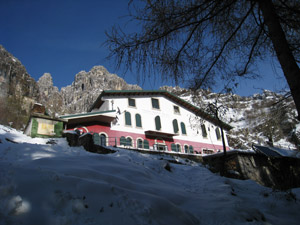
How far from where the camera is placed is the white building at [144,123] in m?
17.8

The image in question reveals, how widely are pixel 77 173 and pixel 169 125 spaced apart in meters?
19.6

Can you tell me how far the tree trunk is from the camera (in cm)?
269

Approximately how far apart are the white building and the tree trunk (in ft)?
45.5

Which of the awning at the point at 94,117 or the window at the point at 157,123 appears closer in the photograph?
the awning at the point at 94,117

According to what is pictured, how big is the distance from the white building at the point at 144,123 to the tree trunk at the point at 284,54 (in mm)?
13873

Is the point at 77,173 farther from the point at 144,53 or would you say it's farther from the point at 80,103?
the point at 80,103

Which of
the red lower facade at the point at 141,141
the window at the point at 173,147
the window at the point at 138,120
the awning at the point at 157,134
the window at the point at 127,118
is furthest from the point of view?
the window at the point at 173,147

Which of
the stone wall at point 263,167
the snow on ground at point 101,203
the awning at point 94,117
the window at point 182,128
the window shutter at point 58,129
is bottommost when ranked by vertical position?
the stone wall at point 263,167

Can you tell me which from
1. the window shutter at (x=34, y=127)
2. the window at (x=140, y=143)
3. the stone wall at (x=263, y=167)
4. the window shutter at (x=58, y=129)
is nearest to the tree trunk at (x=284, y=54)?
the stone wall at (x=263, y=167)

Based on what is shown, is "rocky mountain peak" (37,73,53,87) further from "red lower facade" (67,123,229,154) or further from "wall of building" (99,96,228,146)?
"red lower facade" (67,123,229,154)

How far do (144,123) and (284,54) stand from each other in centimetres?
1842

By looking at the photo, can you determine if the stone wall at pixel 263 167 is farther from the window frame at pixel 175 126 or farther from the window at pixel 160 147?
the window frame at pixel 175 126

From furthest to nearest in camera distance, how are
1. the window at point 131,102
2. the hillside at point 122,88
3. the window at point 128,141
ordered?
1. the window at point 131,102
2. the window at point 128,141
3. the hillside at point 122,88

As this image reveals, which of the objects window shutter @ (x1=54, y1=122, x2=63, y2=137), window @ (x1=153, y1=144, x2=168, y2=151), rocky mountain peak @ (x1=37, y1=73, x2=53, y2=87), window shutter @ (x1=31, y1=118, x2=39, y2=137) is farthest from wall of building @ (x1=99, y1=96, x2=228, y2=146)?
rocky mountain peak @ (x1=37, y1=73, x2=53, y2=87)
